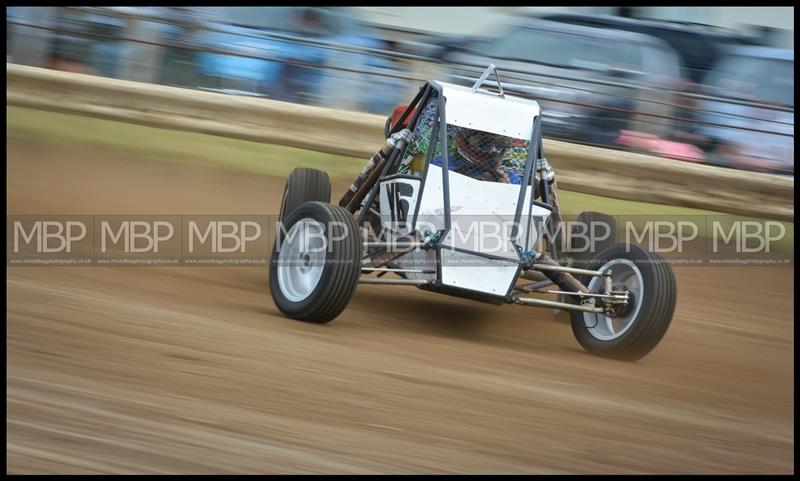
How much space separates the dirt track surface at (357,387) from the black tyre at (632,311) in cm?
12

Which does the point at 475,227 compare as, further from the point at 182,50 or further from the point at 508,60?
the point at 182,50

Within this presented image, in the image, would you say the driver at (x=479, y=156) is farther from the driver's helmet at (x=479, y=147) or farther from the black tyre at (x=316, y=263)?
the black tyre at (x=316, y=263)

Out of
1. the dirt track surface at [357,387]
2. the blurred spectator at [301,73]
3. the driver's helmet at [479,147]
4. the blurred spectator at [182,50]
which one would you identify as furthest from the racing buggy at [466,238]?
the blurred spectator at [182,50]

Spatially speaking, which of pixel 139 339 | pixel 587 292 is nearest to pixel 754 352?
pixel 587 292

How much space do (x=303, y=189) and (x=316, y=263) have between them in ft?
4.78

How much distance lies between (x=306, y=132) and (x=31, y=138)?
3.18 metres

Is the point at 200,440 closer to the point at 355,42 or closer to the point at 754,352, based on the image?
the point at 754,352

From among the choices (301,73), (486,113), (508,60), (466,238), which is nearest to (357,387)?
(466,238)

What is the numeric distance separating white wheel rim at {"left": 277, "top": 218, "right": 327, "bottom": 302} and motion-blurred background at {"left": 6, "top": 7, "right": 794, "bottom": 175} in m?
5.24

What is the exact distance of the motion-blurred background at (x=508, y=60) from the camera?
421 inches

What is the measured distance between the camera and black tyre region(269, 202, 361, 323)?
5797 millimetres

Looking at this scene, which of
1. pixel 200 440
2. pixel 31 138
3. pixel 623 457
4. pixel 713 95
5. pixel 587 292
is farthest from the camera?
pixel 31 138

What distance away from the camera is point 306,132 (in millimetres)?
11531

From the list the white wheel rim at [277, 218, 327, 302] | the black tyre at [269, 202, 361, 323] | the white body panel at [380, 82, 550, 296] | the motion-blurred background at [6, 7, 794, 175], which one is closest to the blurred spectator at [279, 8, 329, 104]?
the motion-blurred background at [6, 7, 794, 175]
